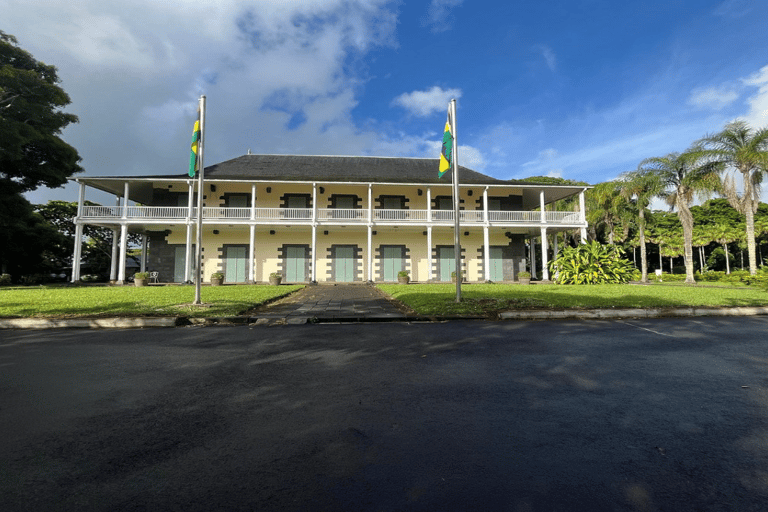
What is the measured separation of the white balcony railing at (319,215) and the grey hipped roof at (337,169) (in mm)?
1874

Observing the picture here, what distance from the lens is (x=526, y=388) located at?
3.48 meters

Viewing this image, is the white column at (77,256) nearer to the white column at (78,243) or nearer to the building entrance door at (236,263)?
the white column at (78,243)

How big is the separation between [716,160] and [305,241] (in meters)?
25.0

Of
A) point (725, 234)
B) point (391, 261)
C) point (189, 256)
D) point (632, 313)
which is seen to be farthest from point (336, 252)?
point (725, 234)

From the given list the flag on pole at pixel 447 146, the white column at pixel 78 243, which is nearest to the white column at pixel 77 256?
the white column at pixel 78 243

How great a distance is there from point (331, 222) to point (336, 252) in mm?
2659

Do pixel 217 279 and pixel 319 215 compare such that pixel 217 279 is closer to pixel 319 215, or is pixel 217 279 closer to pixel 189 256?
pixel 189 256

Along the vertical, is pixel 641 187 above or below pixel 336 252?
above

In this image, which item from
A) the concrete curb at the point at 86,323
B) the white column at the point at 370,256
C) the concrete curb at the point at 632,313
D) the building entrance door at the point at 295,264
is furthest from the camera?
the building entrance door at the point at 295,264

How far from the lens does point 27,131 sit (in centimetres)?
1780

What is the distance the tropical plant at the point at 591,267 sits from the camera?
1761cm

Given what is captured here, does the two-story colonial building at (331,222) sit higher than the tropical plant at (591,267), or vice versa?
the two-story colonial building at (331,222)

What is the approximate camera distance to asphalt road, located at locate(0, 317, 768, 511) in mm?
1851

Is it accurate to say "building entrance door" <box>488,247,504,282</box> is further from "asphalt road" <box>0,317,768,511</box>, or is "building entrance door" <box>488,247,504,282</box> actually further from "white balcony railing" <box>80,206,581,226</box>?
"asphalt road" <box>0,317,768,511</box>
